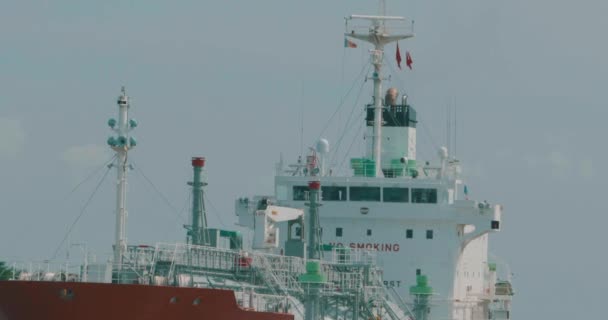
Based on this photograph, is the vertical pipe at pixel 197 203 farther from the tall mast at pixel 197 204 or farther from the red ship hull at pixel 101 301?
the red ship hull at pixel 101 301

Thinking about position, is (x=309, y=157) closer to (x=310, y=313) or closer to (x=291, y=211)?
(x=291, y=211)

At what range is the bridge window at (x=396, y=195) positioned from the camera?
73688 mm

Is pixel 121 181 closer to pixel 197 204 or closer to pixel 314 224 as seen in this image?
pixel 197 204

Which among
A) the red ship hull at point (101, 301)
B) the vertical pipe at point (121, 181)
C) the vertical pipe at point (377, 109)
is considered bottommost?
the red ship hull at point (101, 301)

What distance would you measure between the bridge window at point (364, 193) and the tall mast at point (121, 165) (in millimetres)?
14542

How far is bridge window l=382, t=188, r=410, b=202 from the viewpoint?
73688mm

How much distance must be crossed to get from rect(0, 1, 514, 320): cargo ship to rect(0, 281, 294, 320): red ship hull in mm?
28

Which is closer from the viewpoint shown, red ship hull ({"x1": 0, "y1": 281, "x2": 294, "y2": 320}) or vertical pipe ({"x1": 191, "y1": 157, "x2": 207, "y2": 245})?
red ship hull ({"x1": 0, "y1": 281, "x2": 294, "y2": 320})

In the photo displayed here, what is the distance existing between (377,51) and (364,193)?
5.62 metres

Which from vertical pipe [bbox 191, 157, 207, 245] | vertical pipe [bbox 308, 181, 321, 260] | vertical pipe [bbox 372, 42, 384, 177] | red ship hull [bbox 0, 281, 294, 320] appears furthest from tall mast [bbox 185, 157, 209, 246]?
vertical pipe [bbox 372, 42, 384, 177]

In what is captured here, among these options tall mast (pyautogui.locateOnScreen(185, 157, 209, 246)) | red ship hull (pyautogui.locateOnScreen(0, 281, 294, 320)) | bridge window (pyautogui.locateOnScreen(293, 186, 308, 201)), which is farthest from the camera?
bridge window (pyautogui.locateOnScreen(293, 186, 308, 201))

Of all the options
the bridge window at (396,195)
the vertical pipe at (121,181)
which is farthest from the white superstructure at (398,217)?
the vertical pipe at (121,181)

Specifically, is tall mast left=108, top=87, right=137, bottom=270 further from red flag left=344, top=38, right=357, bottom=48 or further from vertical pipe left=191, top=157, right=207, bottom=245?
red flag left=344, top=38, right=357, bottom=48

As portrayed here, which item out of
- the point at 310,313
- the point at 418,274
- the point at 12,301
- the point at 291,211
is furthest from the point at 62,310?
the point at 418,274
